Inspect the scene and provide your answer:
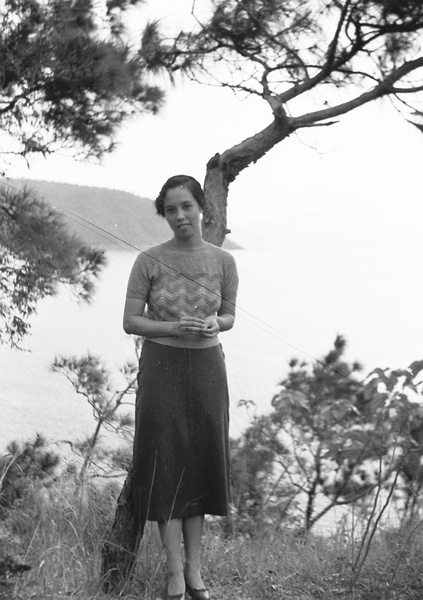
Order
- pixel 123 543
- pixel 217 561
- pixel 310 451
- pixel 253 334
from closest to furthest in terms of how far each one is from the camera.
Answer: pixel 123 543 → pixel 217 561 → pixel 310 451 → pixel 253 334

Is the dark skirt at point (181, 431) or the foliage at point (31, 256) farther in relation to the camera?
the foliage at point (31, 256)

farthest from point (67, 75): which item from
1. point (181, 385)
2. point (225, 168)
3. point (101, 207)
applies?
point (181, 385)

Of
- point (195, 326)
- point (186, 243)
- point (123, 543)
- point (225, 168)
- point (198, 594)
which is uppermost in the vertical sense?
point (225, 168)

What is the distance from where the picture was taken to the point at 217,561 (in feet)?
9.05

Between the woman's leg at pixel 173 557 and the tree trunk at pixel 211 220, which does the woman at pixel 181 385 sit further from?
the tree trunk at pixel 211 220

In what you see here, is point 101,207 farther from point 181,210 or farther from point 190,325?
point 190,325

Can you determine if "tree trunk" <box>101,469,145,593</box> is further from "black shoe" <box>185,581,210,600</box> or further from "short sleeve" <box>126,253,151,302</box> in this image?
"short sleeve" <box>126,253,151,302</box>

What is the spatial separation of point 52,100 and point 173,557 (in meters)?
2.91

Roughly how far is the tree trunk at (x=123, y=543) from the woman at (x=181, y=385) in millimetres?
168

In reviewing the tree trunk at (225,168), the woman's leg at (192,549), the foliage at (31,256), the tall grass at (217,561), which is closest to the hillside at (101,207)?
the foliage at (31,256)

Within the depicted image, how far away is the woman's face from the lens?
7.18ft

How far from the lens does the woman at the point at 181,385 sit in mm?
2197

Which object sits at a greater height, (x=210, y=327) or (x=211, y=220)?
(x=211, y=220)

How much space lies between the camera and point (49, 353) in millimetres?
6203
